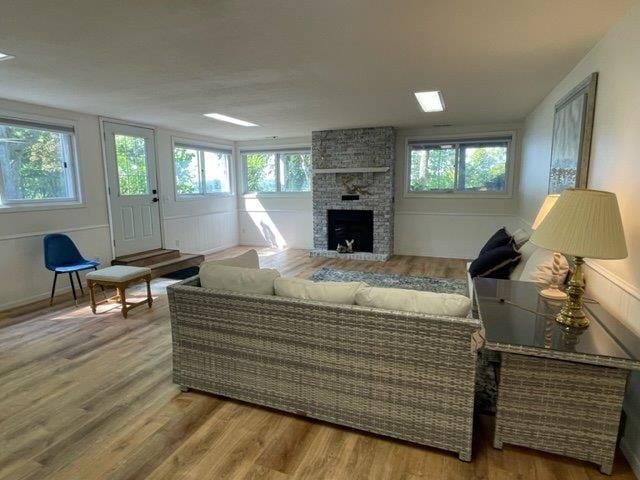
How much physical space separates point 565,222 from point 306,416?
5.69ft

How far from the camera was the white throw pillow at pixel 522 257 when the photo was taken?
299 centimetres

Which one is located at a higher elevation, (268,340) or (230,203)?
(230,203)

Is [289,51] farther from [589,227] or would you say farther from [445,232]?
[445,232]

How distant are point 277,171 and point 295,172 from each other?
0.43 meters

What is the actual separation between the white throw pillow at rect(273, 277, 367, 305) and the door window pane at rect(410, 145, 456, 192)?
4.94m

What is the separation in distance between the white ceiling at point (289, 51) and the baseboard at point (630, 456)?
7.48ft

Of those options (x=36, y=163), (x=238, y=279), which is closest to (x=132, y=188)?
(x=36, y=163)

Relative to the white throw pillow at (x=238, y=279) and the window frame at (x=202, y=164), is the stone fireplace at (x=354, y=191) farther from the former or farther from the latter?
the white throw pillow at (x=238, y=279)

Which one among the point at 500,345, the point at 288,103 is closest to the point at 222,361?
the point at 500,345

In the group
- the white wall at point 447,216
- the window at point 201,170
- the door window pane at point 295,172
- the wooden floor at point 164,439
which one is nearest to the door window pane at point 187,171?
the window at point 201,170

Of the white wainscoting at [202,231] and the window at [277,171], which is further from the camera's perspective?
the window at [277,171]

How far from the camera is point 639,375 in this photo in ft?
5.71

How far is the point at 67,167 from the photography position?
180 inches

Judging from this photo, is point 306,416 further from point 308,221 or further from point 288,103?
point 308,221
